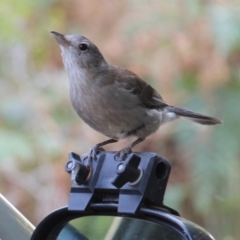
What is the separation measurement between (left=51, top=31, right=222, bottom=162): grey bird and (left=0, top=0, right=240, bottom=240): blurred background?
0.53m

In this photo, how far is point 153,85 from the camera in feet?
16.9

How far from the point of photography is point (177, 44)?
4.77m

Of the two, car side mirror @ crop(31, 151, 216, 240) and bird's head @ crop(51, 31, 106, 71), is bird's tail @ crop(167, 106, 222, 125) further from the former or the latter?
car side mirror @ crop(31, 151, 216, 240)

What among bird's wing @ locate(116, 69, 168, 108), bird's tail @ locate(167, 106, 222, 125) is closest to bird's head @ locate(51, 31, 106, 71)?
bird's wing @ locate(116, 69, 168, 108)

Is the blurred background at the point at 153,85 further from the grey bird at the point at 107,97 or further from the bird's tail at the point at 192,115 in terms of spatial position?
the grey bird at the point at 107,97

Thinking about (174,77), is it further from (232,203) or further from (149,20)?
(232,203)

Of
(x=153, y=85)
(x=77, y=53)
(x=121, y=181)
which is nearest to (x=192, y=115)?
(x=153, y=85)

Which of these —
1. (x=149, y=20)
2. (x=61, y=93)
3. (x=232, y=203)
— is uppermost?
(x=149, y=20)

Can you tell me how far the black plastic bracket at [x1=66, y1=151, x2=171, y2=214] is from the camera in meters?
1.67

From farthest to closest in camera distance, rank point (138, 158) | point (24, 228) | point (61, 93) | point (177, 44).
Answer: point (61, 93) → point (177, 44) → point (24, 228) → point (138, 158)

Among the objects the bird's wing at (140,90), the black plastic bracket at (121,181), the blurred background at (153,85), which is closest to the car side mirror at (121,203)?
the black plastic bracket at (121,181)

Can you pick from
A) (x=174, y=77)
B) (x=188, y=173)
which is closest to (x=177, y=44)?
(x=174, y=77)

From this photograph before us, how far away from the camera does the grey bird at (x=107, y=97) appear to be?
357 centimetres

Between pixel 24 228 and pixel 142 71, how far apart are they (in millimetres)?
3361
